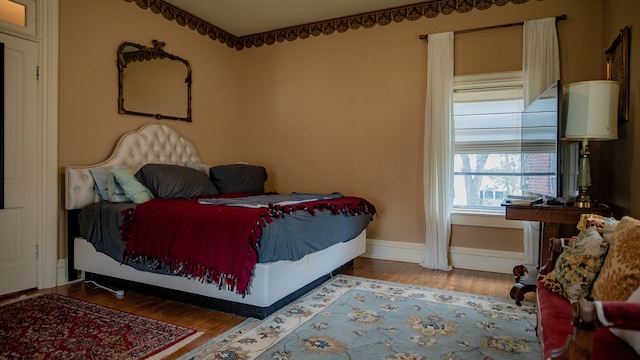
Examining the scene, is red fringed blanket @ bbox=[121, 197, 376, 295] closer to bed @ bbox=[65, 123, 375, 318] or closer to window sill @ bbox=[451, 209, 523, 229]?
bed @ bbox=[65, 123, 375, 318]

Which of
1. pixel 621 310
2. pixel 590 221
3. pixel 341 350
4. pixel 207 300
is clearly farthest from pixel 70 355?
pixel 590 221

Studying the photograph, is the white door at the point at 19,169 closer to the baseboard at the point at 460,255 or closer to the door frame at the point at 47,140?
the door frame at the point at 47,140

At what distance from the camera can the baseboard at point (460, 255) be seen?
379 cm

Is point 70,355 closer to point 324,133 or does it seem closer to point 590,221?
point 590,221

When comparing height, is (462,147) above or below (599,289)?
above

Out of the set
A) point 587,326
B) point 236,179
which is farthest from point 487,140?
point 587,326

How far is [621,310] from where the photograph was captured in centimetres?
98

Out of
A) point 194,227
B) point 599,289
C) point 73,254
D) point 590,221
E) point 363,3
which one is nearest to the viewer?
point 599,289

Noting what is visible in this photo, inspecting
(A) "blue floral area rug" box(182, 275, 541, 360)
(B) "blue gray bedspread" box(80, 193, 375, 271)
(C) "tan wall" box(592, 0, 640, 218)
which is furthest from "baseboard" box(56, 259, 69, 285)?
(C) "tan wall" box(592, 0, 640, 218)

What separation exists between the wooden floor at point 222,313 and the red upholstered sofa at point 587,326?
1598 millimetres

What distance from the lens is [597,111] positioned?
2525mm

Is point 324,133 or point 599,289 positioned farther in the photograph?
point 324,133

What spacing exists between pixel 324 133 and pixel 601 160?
2.74 metres

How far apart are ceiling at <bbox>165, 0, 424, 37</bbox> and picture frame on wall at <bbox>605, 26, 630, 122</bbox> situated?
1878 mm
